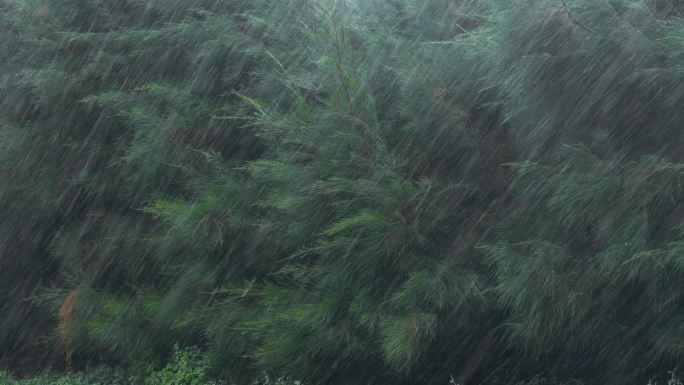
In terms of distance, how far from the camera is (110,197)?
23.6ft

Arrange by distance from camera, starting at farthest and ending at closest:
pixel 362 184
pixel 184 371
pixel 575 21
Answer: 1. pixel 184 371
2. pixel 362 184
3. pixel 575 21

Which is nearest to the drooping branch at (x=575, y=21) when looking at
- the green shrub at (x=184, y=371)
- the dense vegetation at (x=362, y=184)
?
the dense vegetation at (x=362, y=184)

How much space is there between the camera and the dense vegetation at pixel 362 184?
473cm

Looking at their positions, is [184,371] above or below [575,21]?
below

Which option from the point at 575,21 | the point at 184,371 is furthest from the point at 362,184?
the point at 184,371

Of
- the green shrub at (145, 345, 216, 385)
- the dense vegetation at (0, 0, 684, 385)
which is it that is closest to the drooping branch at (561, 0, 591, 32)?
the dense vegetation at (0, 0, 684, 385)

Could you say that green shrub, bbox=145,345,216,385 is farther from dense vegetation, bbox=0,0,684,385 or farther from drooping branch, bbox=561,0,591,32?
drooping branch, bbox=561,0,591,32

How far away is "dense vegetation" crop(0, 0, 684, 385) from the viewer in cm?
473

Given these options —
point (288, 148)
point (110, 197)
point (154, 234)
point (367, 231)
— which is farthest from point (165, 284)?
point (367, 231)

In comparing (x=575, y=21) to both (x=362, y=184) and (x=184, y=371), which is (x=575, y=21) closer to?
(x=362, y=184)

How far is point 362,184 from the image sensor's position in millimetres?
5250

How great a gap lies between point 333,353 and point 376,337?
1.27 feet

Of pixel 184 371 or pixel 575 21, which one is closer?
pixel 575 21

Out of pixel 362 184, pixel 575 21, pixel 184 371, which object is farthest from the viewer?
pixel 184 371
